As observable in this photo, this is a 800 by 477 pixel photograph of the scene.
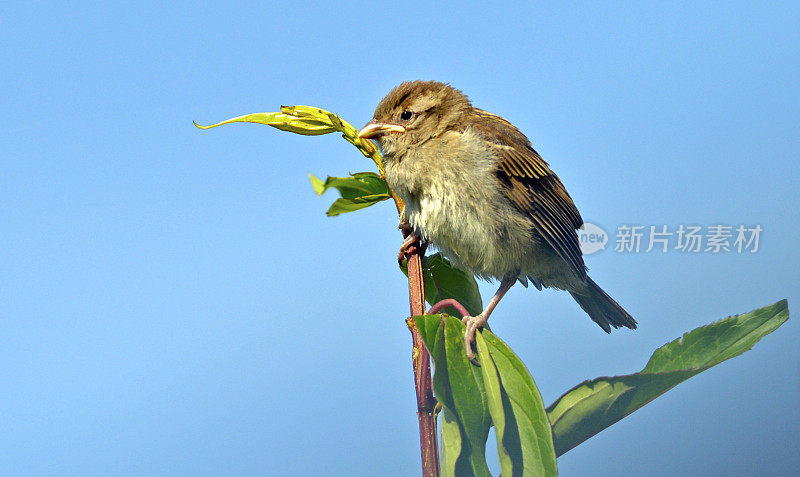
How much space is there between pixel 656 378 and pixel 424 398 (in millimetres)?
641

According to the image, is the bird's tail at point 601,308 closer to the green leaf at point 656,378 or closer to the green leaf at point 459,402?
the green leaf at point 656,378

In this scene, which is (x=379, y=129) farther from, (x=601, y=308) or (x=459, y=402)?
(x=601, y=308)

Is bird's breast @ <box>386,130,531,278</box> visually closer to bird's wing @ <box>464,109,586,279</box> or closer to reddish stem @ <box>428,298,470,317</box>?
bird's wing @ <box>464,109,586,279</box>

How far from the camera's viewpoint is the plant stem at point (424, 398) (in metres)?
1.58

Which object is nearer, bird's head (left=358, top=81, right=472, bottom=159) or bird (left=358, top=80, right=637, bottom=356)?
bird (left=358, top=80, right=637, bottom=356)

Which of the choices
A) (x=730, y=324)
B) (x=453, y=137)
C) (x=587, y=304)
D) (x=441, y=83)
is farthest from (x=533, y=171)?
(x=730, y=324)

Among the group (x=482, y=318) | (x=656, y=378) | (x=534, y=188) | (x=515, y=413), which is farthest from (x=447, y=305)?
(x=656, y=378)

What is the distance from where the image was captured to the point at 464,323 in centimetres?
168

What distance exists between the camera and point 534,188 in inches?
75.4

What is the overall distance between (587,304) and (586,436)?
0.53 m

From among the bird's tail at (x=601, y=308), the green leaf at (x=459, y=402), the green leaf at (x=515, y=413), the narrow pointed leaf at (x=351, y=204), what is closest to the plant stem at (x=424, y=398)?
the green leaf at (x=459, y=402)

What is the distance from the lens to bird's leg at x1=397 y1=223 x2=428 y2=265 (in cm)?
180

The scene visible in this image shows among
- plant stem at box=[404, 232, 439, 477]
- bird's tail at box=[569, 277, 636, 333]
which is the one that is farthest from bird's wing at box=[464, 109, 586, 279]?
plant stem at box=[404, 232, 439, 477]

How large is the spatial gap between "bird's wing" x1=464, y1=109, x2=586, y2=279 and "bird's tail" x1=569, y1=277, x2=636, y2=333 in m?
0.11
